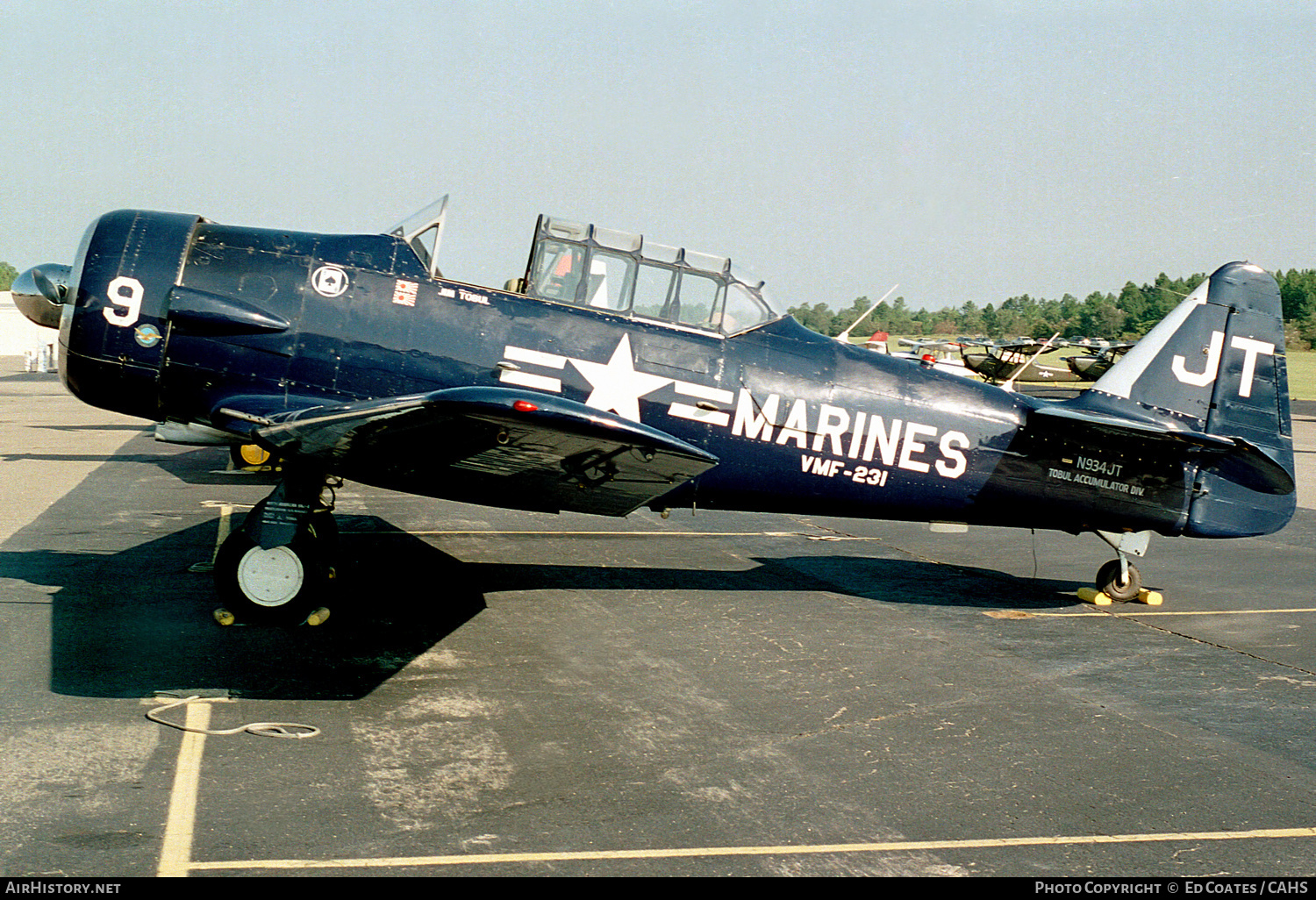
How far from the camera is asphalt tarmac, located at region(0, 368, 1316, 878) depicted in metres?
4.23

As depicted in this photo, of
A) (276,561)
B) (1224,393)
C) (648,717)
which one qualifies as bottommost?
(648,717)

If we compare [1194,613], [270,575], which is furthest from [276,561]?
[1194,613]

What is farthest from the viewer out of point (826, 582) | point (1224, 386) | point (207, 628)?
point (826, 582)

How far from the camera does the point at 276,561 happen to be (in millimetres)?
7102

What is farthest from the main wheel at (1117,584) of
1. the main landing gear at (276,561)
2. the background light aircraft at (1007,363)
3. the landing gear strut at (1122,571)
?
the background light aircraft at (1007,363)

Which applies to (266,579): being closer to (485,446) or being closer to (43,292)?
(485,446)

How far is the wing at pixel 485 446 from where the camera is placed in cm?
529

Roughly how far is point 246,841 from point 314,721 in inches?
54.3

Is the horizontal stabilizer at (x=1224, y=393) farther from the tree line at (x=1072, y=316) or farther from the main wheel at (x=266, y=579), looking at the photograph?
the tree line at (x=1072, y=316)

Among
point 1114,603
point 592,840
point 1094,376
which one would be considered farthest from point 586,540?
point 1094,376

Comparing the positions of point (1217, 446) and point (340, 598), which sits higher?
point (1217, 446)

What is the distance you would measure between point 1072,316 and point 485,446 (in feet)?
340

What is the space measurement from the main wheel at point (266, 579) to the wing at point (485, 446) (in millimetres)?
675
